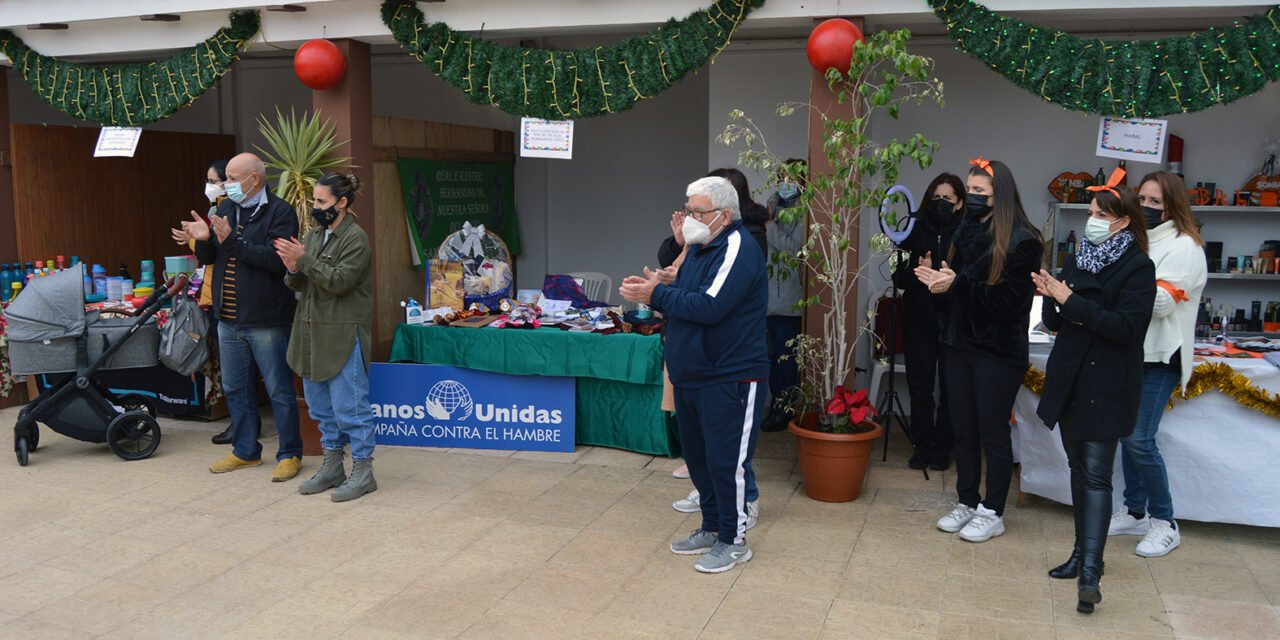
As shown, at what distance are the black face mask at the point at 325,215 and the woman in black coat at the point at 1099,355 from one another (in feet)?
10.8

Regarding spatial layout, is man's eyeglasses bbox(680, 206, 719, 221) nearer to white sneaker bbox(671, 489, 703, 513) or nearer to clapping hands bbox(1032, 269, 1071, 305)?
clapping hands bbox(1032, 269, 1071, 305)

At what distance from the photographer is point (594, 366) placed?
598 centimetres

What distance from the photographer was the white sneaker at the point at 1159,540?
14.5 ft

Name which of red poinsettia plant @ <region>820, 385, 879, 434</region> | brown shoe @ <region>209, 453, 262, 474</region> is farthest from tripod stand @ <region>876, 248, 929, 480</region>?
brown shoe @ <region>209, 453, 262, 474</region>

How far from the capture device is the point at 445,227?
7.50 metres

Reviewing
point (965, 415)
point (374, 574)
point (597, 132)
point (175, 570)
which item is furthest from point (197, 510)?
point (597, 132)

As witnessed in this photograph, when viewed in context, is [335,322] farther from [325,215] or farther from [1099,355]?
[1099,355]

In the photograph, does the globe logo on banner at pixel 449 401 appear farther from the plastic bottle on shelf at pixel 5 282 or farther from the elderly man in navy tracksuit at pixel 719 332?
the plastic bottle on shelf at pixel 5 282

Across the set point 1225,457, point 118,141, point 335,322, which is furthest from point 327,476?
point 1225,457

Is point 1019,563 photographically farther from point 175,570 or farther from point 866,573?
point 175,570

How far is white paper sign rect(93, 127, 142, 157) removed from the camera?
6.79 meters

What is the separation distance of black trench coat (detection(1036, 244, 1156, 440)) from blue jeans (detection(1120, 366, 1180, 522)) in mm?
545

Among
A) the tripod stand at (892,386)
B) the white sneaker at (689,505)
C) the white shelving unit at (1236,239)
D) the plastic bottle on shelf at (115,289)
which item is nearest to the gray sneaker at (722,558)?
the white sneaker at (689,505)

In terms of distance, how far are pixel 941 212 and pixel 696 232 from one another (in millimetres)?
1789
